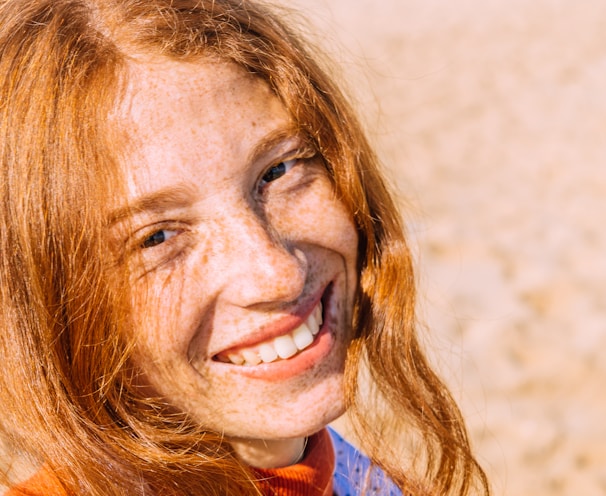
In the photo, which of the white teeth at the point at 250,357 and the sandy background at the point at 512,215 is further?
the sandy background at the point at 512,215

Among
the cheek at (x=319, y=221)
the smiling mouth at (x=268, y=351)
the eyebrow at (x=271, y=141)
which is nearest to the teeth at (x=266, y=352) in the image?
the smiling mouth at (x=268, y=351)

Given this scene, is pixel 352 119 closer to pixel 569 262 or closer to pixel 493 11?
pixel 569 262

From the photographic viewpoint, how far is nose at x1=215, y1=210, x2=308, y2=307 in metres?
1.28

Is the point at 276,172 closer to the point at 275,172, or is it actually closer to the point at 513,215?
the point at 275,172

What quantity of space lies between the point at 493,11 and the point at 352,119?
926 centimetres

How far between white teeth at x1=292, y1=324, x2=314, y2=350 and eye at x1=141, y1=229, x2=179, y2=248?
28cm

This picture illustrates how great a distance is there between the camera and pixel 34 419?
126cm

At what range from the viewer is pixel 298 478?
1553 millimetres

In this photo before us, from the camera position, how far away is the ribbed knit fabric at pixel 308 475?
1.52m

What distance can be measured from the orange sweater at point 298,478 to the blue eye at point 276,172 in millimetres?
573

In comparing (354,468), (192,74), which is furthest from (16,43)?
(354,468)

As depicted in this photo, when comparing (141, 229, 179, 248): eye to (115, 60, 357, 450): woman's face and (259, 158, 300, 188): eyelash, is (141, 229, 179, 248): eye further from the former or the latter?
(259, 158, 300, 188): eyelash

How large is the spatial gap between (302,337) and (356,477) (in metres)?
0.62

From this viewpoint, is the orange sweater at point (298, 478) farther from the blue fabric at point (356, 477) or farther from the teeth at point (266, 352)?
the teeth at point (266, 352)
